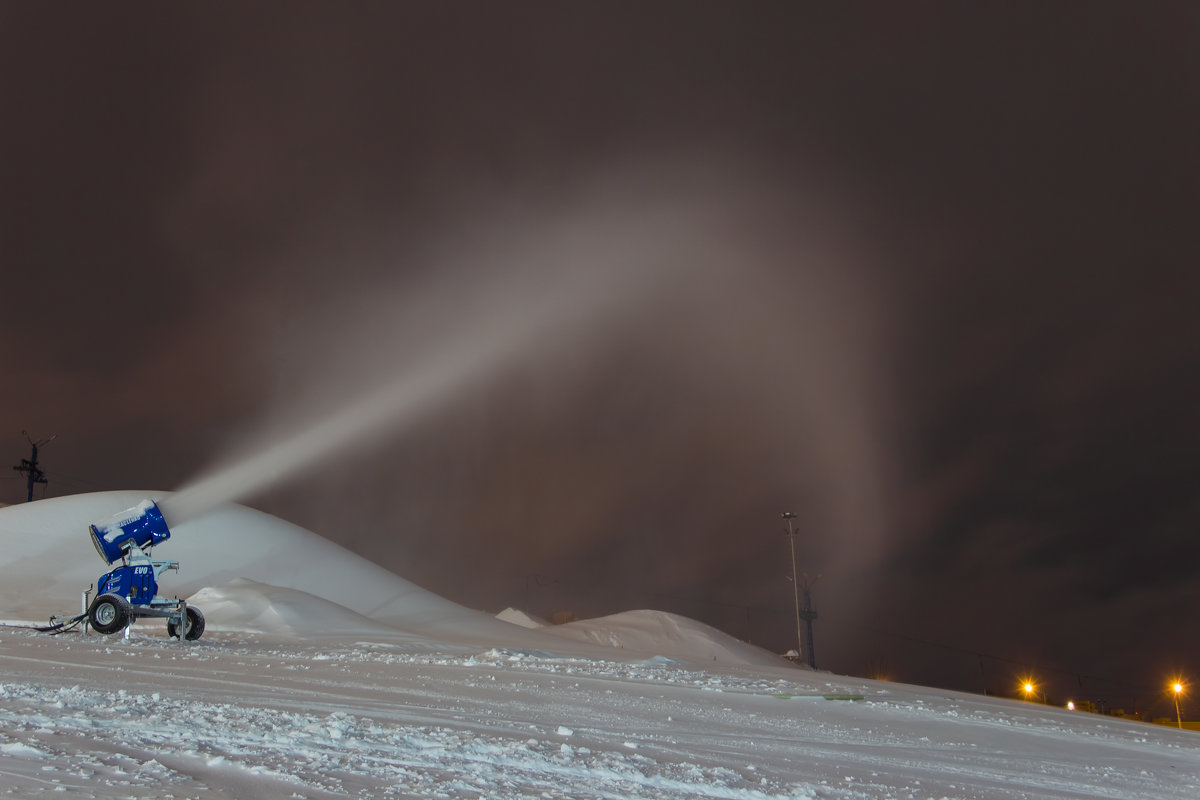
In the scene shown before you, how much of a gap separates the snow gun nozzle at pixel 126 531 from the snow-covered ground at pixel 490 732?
224cm

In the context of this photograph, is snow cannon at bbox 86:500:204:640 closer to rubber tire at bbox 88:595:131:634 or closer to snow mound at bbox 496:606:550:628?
rubber tire at bbox 88:595:131:634

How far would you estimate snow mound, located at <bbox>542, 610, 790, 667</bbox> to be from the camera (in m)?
40.9

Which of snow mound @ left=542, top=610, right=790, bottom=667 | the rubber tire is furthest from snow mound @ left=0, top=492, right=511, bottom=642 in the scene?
the rubber tire

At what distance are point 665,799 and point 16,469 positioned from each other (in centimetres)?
7006

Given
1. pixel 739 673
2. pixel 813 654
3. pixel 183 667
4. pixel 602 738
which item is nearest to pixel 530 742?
pixel 602 738

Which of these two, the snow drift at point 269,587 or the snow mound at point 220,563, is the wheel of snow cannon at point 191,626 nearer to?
the snow drift at point 269,587

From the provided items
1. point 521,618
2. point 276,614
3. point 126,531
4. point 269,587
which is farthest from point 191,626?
point 521,618

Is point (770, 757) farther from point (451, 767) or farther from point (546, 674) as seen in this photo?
point (546, 674)

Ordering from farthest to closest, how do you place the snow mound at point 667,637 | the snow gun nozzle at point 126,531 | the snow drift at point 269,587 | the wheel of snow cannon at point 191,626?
the snow mound at point 667,637
the snow drift at point 269,587
the wheel of snow cannon at point 191,626
the snow gun nozzle at point 126,531

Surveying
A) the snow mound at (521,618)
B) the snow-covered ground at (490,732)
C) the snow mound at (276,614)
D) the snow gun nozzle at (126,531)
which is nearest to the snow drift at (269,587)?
the snow mound at (276,614)

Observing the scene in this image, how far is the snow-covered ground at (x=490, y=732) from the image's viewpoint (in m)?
6.50

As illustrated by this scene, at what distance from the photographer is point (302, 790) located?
5906mm

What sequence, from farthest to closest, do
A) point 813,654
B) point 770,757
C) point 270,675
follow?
1. point 813,654
2. point 270,675
3. point 770,757

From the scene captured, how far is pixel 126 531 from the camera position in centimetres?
2158
